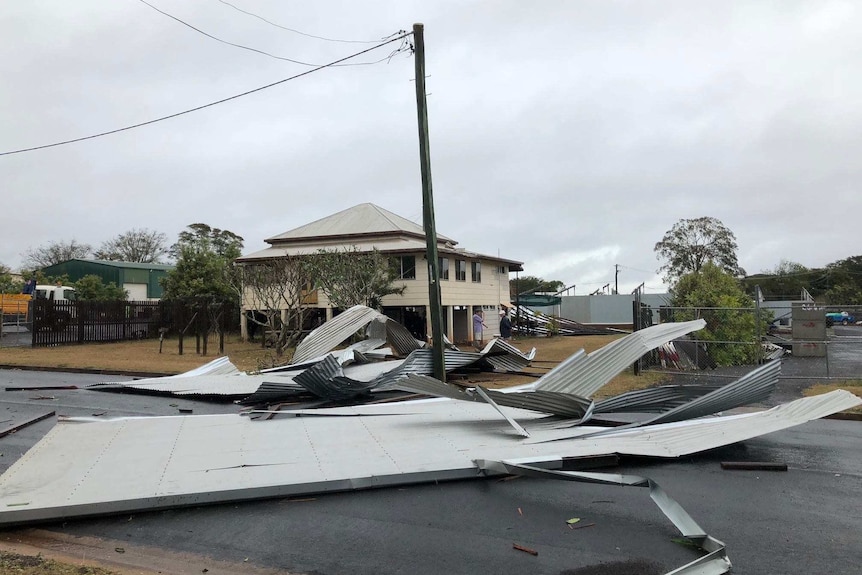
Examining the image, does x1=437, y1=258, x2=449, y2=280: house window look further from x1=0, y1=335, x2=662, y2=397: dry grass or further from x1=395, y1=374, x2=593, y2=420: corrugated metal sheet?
x1=395, y1=374, x2=593, y2=420: corrugated metal sheet

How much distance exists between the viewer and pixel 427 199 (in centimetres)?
1221

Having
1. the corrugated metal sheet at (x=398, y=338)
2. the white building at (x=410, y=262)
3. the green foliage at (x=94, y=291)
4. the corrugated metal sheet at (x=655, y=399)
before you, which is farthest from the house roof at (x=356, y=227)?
the corrugated metal sheet at (x=655, y=399)

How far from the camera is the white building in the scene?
27.2 m

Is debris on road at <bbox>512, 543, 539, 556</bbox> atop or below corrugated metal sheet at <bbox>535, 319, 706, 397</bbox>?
below

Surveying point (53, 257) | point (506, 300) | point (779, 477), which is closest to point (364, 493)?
point (779, 477)

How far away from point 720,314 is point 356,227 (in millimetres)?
18338

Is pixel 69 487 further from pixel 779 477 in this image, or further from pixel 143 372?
pixel 143 372

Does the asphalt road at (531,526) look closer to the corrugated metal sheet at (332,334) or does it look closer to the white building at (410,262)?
the corrugated metal sheet at (332,334)

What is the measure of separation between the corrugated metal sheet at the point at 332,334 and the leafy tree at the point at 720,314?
765 centimetres

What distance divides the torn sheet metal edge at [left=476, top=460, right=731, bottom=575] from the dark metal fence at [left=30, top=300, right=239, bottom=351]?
705 inches

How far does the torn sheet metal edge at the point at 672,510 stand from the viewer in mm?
3766

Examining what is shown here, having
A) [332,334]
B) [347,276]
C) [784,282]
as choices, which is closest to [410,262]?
[347,276]

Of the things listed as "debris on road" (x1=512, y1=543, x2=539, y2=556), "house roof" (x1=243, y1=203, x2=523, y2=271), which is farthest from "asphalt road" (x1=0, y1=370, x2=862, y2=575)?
"house roof" (x1=243, y1=203, x2=523, y2=271)

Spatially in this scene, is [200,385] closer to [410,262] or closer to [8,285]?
[410,262]
